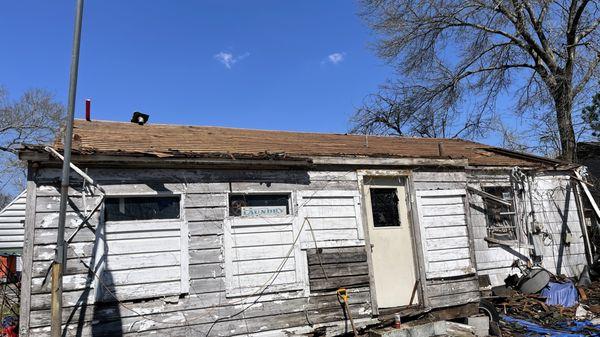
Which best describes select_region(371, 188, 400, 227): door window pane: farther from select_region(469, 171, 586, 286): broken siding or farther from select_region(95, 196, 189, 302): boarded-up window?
select_region(95, 196, 189, 302): boarded-up window

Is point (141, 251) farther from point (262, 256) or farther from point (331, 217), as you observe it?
point (331, 217)

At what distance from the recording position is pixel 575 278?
10.9 m

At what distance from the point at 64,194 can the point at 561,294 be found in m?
9.61

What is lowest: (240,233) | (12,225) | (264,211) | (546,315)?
(546,315)

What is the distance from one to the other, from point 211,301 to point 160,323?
0.69 metres

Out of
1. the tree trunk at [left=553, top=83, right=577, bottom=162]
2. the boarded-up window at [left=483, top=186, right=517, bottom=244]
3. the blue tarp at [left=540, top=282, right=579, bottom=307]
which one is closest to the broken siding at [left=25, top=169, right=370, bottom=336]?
the boarded-up window at [left=483, top=186, right=517, bottom=244]

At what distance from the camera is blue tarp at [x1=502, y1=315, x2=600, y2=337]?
24.8ft

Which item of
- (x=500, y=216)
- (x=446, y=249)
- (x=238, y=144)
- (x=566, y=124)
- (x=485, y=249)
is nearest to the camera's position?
(x=238, y=144)

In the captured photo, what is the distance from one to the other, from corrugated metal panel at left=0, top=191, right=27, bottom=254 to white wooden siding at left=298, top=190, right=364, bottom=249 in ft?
21.6

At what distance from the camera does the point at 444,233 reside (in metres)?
7.85

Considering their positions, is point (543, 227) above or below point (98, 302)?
above

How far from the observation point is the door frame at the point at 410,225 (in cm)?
711

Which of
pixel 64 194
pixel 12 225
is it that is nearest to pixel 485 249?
pixel 64 194

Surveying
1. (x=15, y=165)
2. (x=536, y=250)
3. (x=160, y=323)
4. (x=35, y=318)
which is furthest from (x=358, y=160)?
(x=15, y=165)
